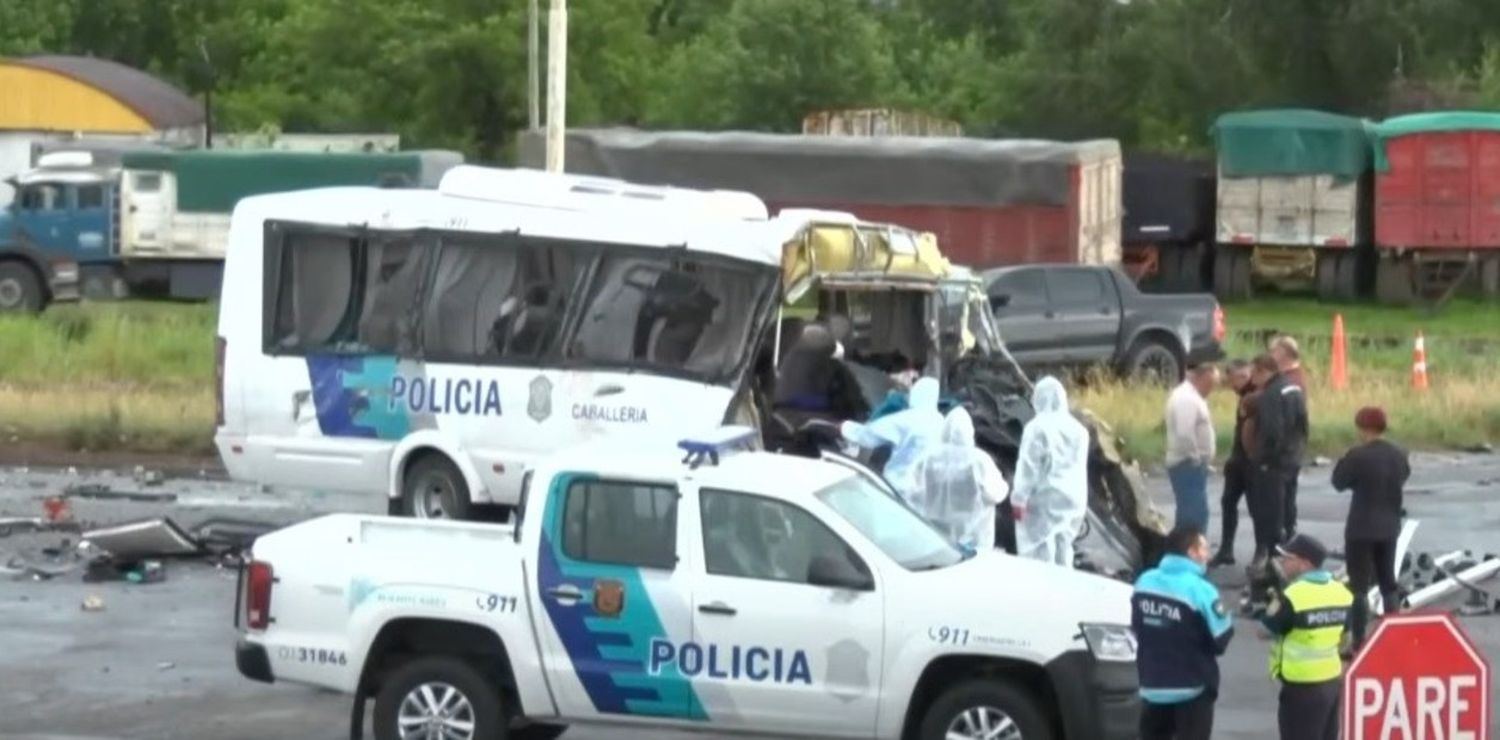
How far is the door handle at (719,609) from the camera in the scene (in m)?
12.2

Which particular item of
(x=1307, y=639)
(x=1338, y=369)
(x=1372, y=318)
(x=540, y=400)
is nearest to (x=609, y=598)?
(x=1307, y=639)

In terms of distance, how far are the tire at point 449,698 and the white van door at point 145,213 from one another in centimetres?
3634

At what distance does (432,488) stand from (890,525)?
779cm

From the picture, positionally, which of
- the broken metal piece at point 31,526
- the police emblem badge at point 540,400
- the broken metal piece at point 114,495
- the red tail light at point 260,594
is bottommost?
the broken metal piece at point 114,495

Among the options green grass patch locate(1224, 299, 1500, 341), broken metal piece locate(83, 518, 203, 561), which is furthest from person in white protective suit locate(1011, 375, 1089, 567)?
green grass patch locate(1224, 299, 1500, 341)

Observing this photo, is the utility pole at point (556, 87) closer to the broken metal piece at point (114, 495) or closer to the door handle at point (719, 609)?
the broken metal piece at point (114, 495)

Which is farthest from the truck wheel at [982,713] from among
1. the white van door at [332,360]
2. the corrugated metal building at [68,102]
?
the corrugated metal building at [68,102]

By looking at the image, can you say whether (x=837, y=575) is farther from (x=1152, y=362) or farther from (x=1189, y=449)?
(x=1152, y=362)

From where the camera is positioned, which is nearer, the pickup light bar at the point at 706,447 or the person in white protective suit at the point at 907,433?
the pickup light bar at the point at 706,447

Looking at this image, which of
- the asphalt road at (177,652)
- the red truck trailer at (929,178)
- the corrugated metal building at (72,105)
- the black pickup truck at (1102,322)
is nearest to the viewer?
the asphalt road at (177,652)

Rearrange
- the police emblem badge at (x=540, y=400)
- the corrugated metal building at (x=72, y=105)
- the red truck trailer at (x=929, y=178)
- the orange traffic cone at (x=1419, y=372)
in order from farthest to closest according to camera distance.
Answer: the corrugated metal building at (x=72, y=105) → the red truck trailer at (x=929, y=178) → the orange traffic cone at (x=1419, y=372) → the police emblem badge at (x=540, y=400)

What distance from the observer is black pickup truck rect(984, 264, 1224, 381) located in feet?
108

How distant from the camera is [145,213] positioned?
4803 centimetres

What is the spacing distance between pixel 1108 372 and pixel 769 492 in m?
21.3
